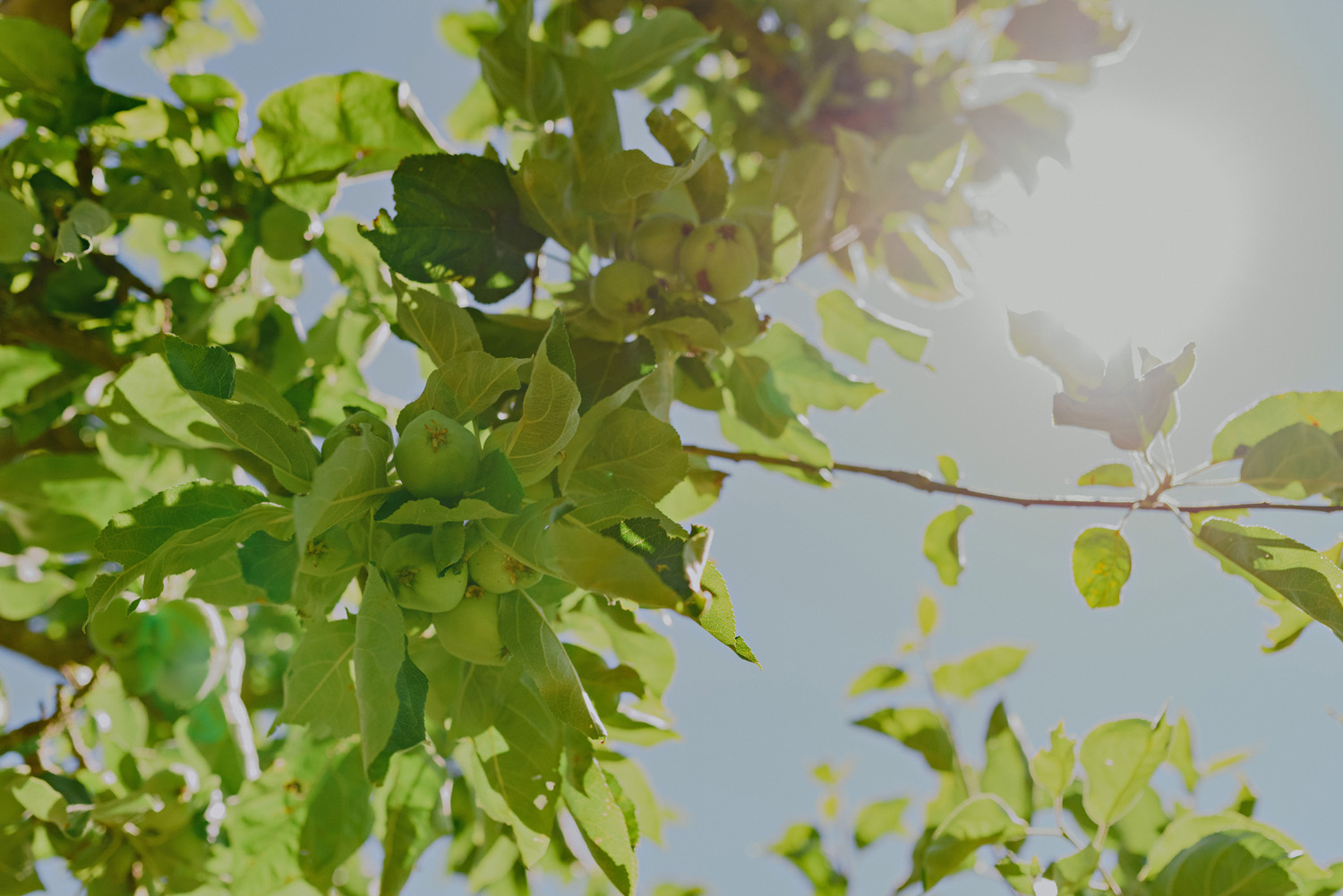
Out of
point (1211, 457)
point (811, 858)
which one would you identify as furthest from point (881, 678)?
point (1211, 457)

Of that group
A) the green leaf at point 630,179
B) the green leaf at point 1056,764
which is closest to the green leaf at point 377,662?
the green leaf at point 630,179

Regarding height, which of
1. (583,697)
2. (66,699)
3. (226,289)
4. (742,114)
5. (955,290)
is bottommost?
(66,699)

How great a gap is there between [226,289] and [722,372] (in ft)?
3.25

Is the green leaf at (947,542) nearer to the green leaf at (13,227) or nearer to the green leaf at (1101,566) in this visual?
the green leaf at (1101,566)

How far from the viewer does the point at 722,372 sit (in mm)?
1425

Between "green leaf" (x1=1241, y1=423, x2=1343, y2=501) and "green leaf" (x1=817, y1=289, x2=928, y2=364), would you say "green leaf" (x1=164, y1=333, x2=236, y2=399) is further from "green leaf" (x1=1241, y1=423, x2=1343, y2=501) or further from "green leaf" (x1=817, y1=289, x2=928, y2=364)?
"green leaf" (x1=1241, y1=423, x2=1343, y2=501)

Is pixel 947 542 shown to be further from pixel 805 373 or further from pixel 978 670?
pixel 978 670

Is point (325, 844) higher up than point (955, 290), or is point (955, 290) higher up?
point (955, 290)

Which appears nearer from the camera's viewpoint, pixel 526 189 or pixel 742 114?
pixel 526 189

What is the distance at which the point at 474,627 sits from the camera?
90 centimetres

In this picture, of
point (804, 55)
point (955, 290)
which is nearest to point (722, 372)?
point (955, 290)

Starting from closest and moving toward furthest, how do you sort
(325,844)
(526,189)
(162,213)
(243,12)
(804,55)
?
(526,189) < (325,844) < (162,213) < (804,55) < (243,12)

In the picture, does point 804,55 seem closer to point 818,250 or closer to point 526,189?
point 818,250

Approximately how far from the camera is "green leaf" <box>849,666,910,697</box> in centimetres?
197
